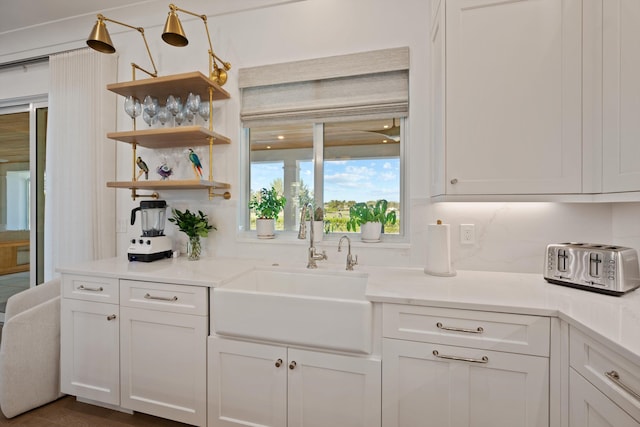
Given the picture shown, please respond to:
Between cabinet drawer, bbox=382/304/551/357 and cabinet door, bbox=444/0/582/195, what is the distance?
1.99ft

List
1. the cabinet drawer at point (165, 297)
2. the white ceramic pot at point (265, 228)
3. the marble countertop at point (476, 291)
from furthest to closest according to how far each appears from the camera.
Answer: the white ceramic pot at point (265, 228) → the cabinet drawer at point (165, 297) → the marble countertop at point (476, 291)

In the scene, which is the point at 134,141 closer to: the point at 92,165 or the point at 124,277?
the point at 92,165

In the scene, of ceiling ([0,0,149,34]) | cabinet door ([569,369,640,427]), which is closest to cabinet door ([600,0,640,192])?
cabinet door ([569,369,640,427])

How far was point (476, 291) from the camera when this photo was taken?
4.42ft

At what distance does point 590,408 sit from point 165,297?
1790mm

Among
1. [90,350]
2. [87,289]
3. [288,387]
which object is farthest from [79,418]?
[288,387]

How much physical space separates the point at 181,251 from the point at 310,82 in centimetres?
156

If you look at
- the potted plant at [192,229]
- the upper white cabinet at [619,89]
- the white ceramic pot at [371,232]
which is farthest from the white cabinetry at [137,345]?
the upper white cabinet at [619,89]

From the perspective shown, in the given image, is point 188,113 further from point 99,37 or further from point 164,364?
point 164,364

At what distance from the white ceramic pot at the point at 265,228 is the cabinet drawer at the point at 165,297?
2.27 ft

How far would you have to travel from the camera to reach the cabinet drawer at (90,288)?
1.70 meters

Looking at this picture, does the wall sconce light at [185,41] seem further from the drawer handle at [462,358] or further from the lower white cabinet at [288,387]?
the drawer handle at [462,358]

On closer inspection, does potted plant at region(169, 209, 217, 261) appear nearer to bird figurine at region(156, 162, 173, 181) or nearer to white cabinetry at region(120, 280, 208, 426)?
bird figurine at region(156, 162, 173, 181)

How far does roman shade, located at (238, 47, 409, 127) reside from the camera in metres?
1.91
